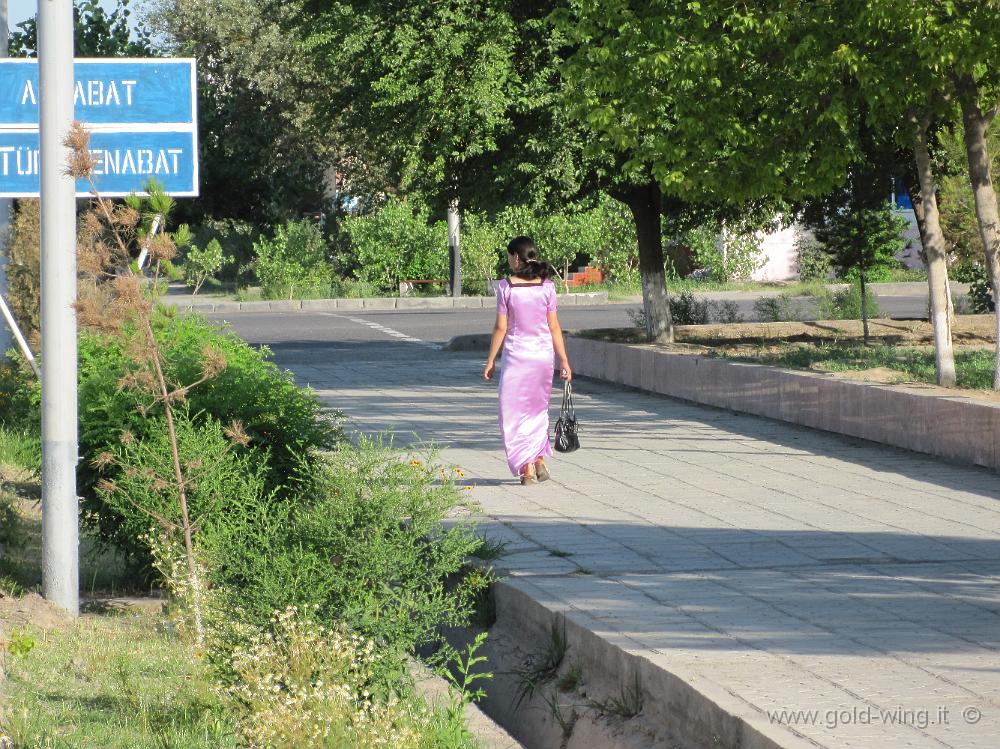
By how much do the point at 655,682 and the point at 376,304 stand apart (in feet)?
99.7

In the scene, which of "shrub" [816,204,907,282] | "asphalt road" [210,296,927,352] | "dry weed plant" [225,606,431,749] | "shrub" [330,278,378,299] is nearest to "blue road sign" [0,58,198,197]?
"dry weed plant" [225,606,431,749]

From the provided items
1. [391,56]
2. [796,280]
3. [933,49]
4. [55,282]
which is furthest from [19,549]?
[796,280]

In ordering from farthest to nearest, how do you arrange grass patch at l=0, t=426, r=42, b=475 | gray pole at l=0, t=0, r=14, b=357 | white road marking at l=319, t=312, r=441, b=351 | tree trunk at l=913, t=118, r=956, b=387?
white road marking at l=319, t=312, r=441, b=351 < gray pole at l=0, t=0, r=14, b=357 < tree trunk at l=913, t=118, r=956, b=387 < grass patch at l=0, t=426, r=42, b=475

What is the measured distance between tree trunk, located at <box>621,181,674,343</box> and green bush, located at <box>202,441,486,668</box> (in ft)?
39.8

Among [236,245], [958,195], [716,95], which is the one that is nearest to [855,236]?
[958,195]

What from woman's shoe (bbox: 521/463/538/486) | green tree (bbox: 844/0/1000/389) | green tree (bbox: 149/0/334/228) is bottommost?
woman's shoe (bbox: 521/463/538/486)

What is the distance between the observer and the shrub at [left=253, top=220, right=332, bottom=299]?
121 feet

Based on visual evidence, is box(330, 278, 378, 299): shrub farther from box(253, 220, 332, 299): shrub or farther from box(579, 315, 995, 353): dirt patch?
box(579, 315, 995, 353): dirt patch

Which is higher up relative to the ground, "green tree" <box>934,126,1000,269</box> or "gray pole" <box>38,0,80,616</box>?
"green tree" <box>934,126,1000,269</box>

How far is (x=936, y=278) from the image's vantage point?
40.9 feet

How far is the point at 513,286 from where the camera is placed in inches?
404

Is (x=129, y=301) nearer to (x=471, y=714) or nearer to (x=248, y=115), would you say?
(x=471, y=714)

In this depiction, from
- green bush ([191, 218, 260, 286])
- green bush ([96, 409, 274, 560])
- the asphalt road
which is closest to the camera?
green bush ([96, 409, 274, 560])

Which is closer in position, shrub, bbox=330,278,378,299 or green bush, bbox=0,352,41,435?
green bush, bbox=0,352,41,435
